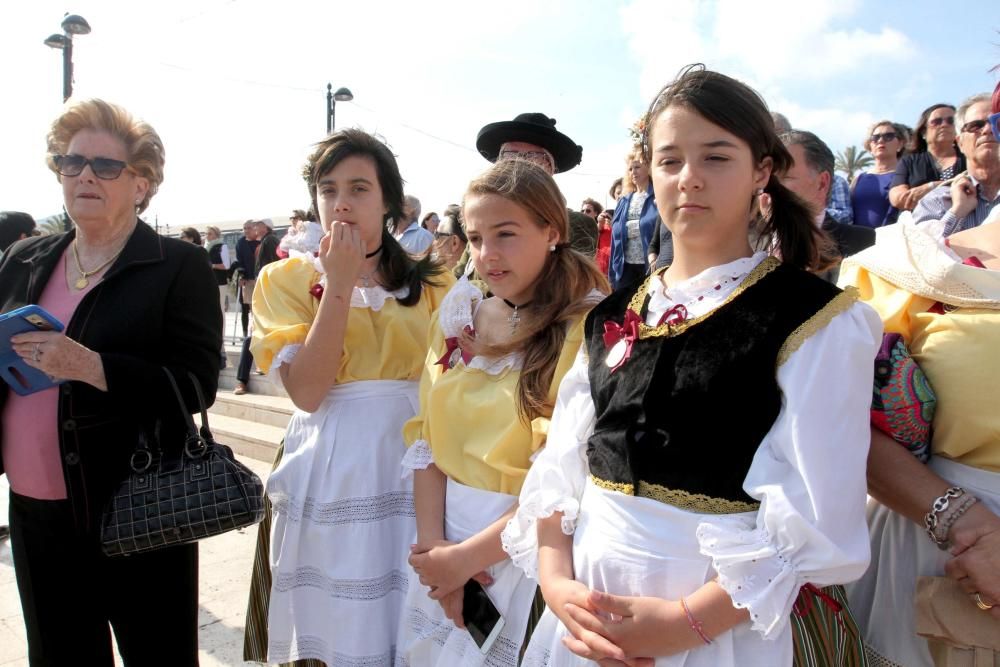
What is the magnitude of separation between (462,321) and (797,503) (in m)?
1.11

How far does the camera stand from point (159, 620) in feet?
7.06

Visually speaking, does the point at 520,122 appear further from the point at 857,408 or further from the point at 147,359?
the point at 857,408

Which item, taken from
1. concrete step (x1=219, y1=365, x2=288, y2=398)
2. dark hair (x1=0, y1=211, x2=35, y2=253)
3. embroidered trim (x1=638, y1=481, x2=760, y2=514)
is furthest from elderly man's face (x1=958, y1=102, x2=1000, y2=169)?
concrete step (x1=219, y1=365, x2=288, y2=398)

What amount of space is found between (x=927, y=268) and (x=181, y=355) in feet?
6.58

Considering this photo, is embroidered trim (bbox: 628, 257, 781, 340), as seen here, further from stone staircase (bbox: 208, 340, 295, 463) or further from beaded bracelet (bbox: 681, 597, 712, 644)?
stone staircase (bbox: 208, 340, 295, 463)

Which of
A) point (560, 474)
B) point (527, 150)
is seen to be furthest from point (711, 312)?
point (527, 150)

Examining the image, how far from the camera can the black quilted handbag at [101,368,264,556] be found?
1.96 metres

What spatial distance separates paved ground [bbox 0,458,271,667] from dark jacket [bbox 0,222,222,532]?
4.62 ft

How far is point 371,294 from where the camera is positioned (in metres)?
2.37

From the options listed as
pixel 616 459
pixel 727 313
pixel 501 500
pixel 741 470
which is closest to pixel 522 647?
pixel 501 500

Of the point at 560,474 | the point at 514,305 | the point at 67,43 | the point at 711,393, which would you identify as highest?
the point at 67,43

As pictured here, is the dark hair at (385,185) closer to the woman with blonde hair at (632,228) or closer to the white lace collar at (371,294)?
the white lace collar at (371,294)

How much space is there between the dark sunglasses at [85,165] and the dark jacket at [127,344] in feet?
0.67

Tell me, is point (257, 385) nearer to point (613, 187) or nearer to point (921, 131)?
point (613, 187)
